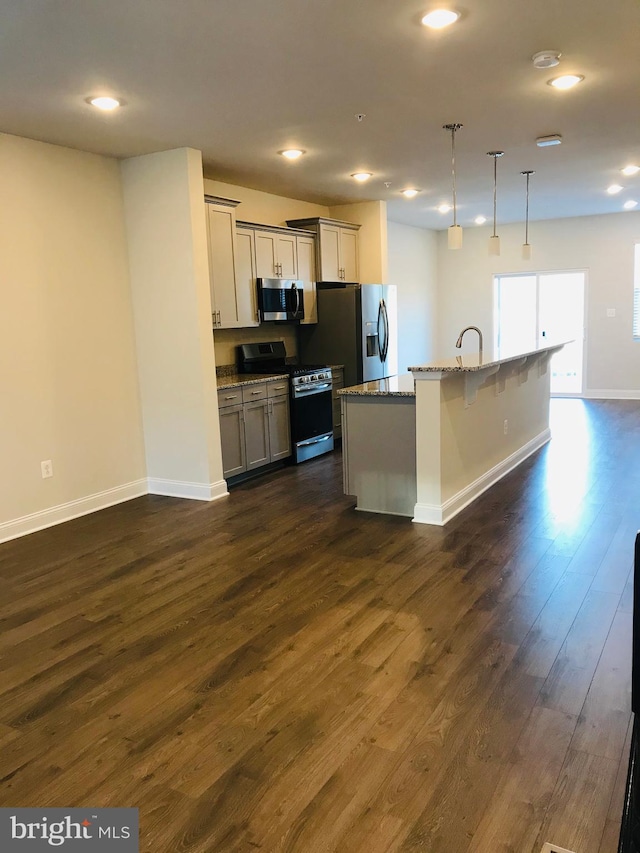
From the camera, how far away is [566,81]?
369 cm

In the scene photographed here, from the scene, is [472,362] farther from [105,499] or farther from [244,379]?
[105,499]

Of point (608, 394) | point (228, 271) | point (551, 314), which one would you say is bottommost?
point (608, 394)

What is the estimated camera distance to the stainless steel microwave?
610cm

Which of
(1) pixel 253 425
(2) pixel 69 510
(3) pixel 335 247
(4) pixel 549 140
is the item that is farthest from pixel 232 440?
(4) pixel 549 140

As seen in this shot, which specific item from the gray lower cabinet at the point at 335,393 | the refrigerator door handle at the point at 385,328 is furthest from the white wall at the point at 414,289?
the gray lower cabinet at the point at 335,393

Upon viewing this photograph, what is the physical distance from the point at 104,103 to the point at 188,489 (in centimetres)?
284

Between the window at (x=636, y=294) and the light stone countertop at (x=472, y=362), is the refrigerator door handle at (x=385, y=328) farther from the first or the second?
the window at (x=636, y=294)

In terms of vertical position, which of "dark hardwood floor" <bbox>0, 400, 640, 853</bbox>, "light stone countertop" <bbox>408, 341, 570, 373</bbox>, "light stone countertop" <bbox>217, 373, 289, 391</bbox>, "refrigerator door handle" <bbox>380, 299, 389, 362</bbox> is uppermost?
"refrigerator door handle" <bbox>380, 299, 389, 362</bbox>

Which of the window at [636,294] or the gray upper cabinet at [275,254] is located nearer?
the gray upper cabinet at [275,254]

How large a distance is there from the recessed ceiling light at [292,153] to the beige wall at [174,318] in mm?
670

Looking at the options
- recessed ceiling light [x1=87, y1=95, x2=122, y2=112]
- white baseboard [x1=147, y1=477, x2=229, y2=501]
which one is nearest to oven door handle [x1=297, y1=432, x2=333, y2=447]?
white baseboard [x1=147, y1=477, x2=229, y2=501]

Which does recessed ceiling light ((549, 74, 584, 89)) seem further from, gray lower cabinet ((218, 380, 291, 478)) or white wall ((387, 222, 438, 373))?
white wall ((387, 222, 438, 373))

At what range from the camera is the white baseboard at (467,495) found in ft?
14.5

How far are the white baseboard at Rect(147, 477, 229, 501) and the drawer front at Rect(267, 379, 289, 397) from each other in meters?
1.02
